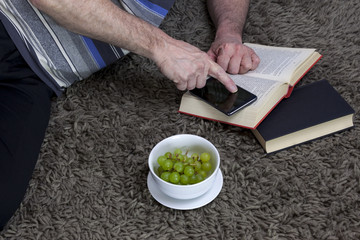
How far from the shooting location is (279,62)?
1282 mm

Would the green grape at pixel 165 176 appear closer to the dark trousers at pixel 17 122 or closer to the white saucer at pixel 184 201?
the white saucer at pixel 184 201

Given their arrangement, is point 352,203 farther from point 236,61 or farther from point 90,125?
point 90,125

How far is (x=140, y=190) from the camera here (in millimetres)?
1098

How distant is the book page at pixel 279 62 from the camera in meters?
1.22

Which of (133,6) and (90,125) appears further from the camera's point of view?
(133,6)

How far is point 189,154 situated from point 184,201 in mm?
121

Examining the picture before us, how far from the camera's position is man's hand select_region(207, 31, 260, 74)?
1.28m

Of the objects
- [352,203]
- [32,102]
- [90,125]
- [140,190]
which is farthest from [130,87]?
[352,203]

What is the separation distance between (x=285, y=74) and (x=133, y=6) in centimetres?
55

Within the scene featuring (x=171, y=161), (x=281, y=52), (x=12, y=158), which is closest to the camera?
(x=171, y=161)

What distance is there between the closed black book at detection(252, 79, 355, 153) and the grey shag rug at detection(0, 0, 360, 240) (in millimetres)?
26

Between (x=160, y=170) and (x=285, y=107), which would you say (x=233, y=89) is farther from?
(x=160, y=170)

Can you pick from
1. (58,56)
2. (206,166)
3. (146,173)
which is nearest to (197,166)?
(206,166)

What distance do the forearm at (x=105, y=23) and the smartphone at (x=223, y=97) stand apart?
0.57ft
